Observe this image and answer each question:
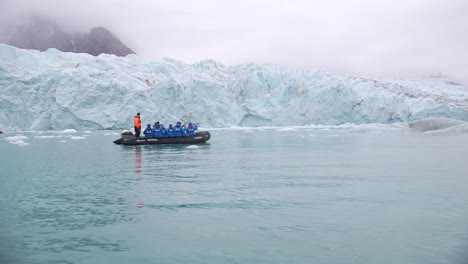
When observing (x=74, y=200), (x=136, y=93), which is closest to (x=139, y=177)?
(x=74, y=200)

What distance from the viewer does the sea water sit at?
4.68 metres

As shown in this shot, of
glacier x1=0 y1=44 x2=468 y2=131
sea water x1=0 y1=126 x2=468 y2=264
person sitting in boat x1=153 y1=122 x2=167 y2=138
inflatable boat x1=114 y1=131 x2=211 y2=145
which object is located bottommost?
sea water x1=0 y1=126 x2=468 y2=264

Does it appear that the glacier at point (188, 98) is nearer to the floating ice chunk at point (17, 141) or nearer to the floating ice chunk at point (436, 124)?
the floating ice chunk at point (436, 124)

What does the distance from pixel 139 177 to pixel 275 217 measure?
17.1ft

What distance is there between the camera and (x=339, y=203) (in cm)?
707

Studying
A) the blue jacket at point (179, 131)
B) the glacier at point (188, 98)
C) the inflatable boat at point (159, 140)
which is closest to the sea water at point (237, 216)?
the inflatable boat at point (159, 140)

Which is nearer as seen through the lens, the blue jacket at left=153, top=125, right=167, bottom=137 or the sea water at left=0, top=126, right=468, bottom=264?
the sea water at left=0, top=126, right=468, bottom=264

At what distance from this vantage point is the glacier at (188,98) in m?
43.9

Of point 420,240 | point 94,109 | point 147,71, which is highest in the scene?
point 147,71

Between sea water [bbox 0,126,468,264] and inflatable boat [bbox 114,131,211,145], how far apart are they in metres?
11.1

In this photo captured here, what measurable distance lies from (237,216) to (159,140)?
1750 cm

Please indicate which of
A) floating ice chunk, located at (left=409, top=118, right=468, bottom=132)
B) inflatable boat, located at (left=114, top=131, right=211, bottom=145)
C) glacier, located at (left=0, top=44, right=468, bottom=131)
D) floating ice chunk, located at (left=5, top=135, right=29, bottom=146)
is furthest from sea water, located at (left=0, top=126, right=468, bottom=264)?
glacier, located at (left=0, top=44, right=468, bottom=131)

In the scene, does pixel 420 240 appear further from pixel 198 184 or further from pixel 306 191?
pixel 198 184

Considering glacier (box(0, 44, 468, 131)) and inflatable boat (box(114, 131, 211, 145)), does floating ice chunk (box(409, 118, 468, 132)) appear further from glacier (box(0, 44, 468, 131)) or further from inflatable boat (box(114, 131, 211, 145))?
inflatable boat (box(114, 131, 211, 145))
